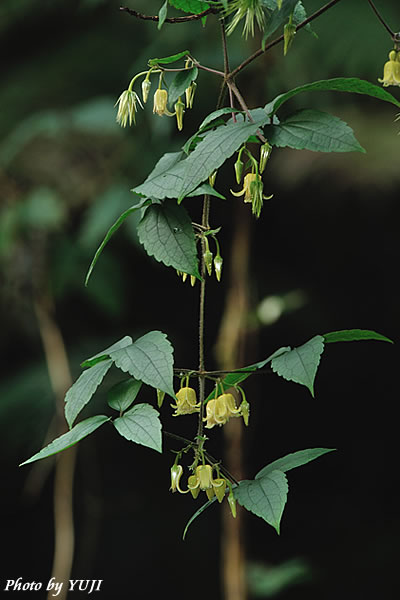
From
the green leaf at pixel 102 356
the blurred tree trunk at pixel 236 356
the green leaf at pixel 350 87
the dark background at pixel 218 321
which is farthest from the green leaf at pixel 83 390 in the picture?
the dark background at pixel 218 321

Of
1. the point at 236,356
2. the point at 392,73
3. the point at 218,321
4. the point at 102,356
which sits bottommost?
the point at 102,356

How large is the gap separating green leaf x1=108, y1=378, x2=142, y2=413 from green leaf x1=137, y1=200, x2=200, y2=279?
3.7 inches

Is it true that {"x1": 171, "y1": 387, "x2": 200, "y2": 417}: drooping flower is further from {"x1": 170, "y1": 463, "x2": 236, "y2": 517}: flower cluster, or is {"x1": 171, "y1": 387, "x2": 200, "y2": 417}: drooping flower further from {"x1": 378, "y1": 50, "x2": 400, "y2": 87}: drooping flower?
{"x1": 378, "y1": 50, "x2": 400, "y2": 87}: drooping flower

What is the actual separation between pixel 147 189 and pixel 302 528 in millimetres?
1580

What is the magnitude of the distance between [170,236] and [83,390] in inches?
4.9

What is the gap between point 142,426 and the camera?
447 millimetres

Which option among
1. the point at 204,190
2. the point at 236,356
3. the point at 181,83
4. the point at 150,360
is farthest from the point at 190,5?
the point at 236,356

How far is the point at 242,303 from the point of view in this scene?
4.01ft

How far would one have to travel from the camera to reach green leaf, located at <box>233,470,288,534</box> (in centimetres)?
43

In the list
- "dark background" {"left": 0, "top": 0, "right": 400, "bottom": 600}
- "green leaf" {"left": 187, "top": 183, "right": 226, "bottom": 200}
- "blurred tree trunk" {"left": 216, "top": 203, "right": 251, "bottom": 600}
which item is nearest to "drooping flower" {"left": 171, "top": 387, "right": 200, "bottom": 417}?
"green leaf" {"left": 187, "top": 183, "right": 226, "bottom": 200}

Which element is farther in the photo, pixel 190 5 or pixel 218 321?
pixel 218 321

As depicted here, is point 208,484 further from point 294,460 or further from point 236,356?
point 236,356

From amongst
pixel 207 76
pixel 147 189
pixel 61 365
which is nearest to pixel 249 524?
pixel 61 365

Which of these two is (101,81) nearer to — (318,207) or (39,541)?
(318,207)
